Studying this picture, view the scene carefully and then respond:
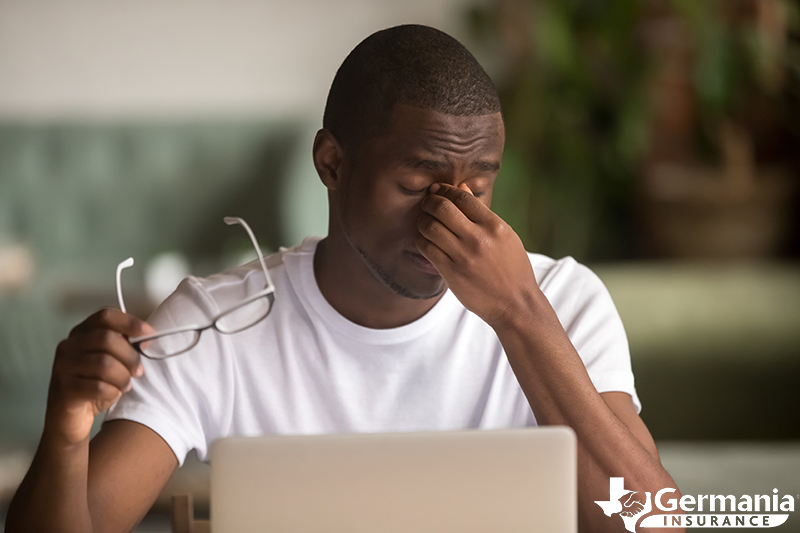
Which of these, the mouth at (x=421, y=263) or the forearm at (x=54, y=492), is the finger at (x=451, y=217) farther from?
the forearm at (x=54, y=492)

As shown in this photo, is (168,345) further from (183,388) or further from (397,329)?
(397,329)

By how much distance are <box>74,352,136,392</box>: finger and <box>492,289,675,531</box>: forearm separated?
19.1 inches

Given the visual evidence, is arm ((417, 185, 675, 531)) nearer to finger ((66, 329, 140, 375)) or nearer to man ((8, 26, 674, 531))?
man ((8, 26, 674, 531))

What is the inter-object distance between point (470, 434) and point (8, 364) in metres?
2.84

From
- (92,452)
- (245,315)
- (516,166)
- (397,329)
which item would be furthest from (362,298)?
(516,166)

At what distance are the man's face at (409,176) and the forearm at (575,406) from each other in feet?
0.59

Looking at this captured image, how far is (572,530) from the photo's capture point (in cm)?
69

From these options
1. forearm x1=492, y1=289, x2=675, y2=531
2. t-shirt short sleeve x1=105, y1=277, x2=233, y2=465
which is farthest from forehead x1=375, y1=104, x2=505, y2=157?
t-shirt short sleeve x1=105, y1=277, x2=233, y2=465

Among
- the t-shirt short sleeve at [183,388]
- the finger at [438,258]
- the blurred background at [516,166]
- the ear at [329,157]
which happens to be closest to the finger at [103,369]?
the t-shirt short sleeve at [183,388]

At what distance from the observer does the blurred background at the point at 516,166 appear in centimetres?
266

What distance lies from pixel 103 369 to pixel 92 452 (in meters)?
0.29

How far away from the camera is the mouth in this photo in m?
1.11

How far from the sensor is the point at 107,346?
758mm

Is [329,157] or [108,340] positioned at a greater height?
[329,157]
